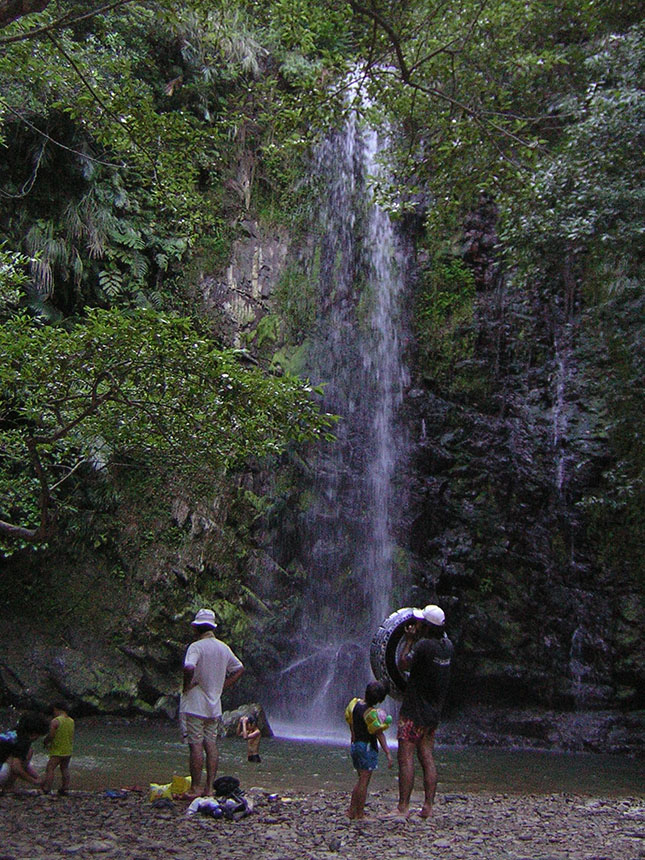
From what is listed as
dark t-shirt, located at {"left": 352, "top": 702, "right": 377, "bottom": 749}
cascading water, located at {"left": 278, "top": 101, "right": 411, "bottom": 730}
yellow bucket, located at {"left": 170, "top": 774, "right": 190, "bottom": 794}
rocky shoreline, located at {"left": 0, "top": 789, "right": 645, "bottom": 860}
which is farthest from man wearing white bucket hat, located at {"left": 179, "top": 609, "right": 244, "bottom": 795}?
cascading water, located at {"left": 278, "top": 101, "right": 411, "bottom": 730}

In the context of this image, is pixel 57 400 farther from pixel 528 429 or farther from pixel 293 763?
pixel 528 429

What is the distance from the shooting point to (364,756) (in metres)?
5.20

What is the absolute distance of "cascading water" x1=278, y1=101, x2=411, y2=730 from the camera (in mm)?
12836

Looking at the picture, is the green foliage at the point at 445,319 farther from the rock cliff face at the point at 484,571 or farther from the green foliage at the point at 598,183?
the green foliage at the point at 598,183

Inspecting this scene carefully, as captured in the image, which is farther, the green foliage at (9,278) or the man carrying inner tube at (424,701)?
the green foliage at (9,278)

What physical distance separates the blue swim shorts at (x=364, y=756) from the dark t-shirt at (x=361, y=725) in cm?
Result: 3

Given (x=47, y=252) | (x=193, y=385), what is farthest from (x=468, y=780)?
(x=47, y=252)

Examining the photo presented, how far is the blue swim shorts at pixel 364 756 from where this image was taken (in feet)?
17.0

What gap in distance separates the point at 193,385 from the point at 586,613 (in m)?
9.05

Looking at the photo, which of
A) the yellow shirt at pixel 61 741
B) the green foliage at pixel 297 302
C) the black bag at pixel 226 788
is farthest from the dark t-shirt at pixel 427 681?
the green foliage at pixel 297 302

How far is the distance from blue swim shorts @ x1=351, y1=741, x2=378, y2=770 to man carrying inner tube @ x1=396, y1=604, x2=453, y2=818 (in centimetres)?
Result: 25

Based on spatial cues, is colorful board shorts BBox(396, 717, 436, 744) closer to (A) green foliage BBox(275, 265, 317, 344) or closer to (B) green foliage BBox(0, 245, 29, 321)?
(B) green foliage BBox(0, 245, 29, 321)

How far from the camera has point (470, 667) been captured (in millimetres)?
12820

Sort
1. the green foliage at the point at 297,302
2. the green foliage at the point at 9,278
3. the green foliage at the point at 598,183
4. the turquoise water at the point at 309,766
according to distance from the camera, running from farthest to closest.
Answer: the green foliage at the point at 297,302 < the green foliage at the point at 598,183 < the green foliage at the point at 9,278 < the turquoise water at the point at 309,766
